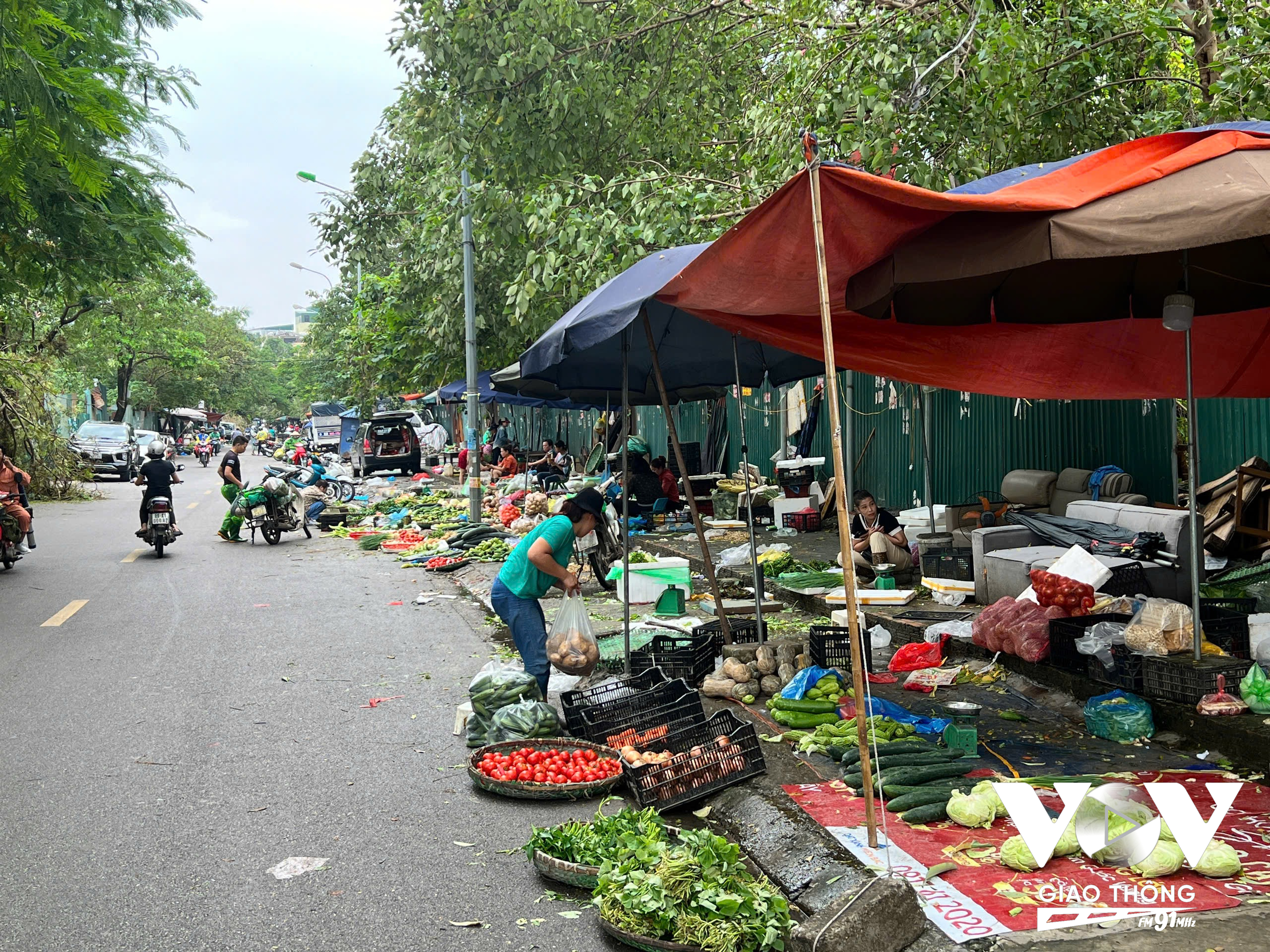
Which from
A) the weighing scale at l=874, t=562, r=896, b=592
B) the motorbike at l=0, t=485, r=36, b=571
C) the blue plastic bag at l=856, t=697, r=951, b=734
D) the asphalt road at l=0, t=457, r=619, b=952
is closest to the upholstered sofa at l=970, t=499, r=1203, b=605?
the weighing scale at l=874, t=562, r=896, b=592

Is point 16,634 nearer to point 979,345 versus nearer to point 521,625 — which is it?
point 521,625

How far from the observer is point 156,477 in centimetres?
1625

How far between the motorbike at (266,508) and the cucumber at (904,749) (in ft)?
49.4

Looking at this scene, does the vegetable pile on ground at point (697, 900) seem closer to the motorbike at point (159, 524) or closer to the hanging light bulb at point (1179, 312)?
the hanging light bulb at point (1179, 312)

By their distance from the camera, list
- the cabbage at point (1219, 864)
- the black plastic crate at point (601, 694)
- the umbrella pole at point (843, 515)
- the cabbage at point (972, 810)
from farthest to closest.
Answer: the black plastic crate at point (601, 694) < the cabbage at point (972, 810) < the umbrella pole at point (843, 515) < the cabbage at point (1219, 864)

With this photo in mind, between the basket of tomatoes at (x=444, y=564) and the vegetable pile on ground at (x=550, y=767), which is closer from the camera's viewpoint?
the vegetable pile on ground at (x=550, y=767)

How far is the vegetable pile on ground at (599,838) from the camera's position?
4457mm

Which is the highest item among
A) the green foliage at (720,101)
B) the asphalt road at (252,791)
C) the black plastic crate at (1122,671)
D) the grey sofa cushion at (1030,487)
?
the green foliage at (720,101)

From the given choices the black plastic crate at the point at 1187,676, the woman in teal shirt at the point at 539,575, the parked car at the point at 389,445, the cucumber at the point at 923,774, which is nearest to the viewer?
the cucumber at the point at 923,774

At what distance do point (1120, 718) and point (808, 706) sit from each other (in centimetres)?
182

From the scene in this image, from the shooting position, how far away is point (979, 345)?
7.89m

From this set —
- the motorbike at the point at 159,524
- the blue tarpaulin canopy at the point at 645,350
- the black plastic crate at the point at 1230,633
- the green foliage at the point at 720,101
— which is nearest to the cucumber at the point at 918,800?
the black plastic crate at the point at 1230,633

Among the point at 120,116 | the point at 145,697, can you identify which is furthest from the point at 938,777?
the point at 120,116

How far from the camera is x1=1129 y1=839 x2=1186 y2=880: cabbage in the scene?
160 inches
